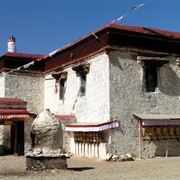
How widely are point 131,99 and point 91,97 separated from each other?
1.84 meters

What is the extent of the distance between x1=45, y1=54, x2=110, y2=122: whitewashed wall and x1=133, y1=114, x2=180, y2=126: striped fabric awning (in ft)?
4.26

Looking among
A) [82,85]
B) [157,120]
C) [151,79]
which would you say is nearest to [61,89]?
[82,85]

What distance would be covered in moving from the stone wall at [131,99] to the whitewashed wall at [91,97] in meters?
0.34

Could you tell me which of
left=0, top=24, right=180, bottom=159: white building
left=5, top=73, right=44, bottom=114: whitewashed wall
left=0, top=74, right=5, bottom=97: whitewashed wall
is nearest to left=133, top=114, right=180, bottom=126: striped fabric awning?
left=0, top=24, right=180, bottom=159: white building

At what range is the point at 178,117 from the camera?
14.9 metres

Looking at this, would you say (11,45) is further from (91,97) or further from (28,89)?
(91,97)

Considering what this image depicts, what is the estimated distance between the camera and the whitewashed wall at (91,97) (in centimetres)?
1445

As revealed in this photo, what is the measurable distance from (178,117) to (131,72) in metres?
2.59

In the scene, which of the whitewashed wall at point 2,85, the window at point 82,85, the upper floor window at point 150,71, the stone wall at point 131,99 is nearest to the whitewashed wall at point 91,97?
the window at point 82,85

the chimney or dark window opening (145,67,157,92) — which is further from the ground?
the chimney

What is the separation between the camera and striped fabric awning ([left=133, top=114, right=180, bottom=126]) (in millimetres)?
13953

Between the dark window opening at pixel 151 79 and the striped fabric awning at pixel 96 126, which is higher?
the dark window opening at pixel 151 79

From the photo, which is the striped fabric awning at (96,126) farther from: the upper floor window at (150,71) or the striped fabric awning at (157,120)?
the upper floor window at (150,71)

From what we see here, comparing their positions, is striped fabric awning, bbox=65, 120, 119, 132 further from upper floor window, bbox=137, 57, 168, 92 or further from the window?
upper floor window, bbox=137, 57, 168, 92
